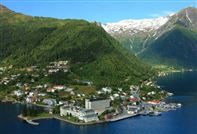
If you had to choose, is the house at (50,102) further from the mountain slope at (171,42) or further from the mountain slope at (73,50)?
the mountain slope at (171,42)

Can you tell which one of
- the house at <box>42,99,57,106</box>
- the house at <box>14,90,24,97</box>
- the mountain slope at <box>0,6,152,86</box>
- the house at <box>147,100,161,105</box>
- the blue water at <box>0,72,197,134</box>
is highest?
the mountain slope at <box>0,6,152,86</box>

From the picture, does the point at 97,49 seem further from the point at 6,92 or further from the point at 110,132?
the point at 110,132

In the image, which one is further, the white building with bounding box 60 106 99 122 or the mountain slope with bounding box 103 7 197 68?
the mountain slope with bounding box 103 7 197 68

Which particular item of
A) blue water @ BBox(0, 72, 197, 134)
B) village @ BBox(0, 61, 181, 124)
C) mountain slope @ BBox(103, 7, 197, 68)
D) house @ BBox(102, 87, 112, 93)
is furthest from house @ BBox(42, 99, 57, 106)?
mountain slope @ BBox(103, 7, 197, 68)

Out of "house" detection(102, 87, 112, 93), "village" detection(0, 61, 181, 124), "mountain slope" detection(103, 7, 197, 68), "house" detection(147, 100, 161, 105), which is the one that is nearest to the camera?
"village" detection(0, 61, 181, 124)

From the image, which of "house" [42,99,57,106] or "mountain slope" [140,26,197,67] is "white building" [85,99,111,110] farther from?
"mountain slope" [140,26,197,67]

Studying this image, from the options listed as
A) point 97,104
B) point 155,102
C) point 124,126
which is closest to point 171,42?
point 155,102

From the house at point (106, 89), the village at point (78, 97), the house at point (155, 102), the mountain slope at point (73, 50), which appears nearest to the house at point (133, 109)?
the village at point (78, 97)
